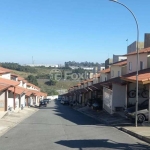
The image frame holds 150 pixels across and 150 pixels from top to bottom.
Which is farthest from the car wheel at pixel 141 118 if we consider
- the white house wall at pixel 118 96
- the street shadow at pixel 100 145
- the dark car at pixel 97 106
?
the dark car at pixel 97 106

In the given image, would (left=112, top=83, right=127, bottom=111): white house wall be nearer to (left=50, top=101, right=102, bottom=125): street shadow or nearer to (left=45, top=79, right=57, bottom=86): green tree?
(left=50, top=101, right=102, bottom=125): street shadow

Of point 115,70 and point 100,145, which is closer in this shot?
point 100,145

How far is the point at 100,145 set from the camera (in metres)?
12.7

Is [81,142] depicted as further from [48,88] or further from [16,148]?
[48,88]

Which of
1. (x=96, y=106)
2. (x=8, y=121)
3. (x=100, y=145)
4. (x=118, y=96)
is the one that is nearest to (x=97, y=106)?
(x=96, y=106)

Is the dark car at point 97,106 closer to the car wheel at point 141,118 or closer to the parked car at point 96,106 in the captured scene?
the parked car at point 96,106

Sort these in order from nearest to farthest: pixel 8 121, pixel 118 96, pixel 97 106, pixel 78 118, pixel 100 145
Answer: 1. pixel 100 145
2. pixel 8 121
3. pixel 78 118
4. pixel 118 96
5. pixel 97 106

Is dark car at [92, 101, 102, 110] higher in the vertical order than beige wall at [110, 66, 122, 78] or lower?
lower

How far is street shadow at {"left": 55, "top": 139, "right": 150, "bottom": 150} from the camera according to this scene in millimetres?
12281

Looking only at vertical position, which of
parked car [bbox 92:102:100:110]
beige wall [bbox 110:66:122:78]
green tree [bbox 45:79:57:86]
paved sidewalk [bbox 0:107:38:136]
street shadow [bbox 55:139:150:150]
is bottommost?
green tree [bbox 45:79:57:86]

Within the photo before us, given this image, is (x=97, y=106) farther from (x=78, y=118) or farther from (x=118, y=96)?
(x=78, y=118)

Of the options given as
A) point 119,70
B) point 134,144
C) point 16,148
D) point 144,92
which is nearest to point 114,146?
point 134,144

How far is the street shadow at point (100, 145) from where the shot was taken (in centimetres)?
1228

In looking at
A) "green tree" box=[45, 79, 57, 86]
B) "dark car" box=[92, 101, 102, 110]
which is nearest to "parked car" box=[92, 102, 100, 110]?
"dark car" box=[92, 101, 102, 110]
